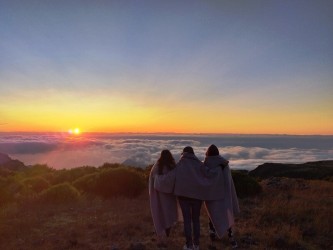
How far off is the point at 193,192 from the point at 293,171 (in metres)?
41.0

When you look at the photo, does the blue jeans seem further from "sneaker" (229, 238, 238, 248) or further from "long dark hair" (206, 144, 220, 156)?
"long dark hair" (206, 144, 220, 156)

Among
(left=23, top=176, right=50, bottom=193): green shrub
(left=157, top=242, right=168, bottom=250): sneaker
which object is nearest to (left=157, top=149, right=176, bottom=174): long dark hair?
→ (left=157, top=242, right=168, bottom=250): sneaker

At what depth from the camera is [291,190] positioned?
860 inches

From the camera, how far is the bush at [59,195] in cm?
1800

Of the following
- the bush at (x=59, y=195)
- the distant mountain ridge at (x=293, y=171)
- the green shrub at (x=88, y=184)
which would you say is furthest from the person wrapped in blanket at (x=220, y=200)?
the distant mountain ridge at (x=293, y=171)

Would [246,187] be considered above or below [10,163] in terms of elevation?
above

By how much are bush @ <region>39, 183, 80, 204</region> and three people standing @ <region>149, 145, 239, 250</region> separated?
9.33 meters

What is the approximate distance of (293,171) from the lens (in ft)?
155

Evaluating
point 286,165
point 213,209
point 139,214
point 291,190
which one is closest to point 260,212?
point 139,214

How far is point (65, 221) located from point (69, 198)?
457cm

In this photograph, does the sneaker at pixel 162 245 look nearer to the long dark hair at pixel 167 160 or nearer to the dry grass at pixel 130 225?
the dry grass at pixel 130 225

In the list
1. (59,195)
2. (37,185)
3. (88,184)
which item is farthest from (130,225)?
(37,185)

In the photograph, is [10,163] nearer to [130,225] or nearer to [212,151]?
[130,225]

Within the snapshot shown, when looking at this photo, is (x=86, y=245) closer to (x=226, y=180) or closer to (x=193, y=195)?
(x=193, y=195)
